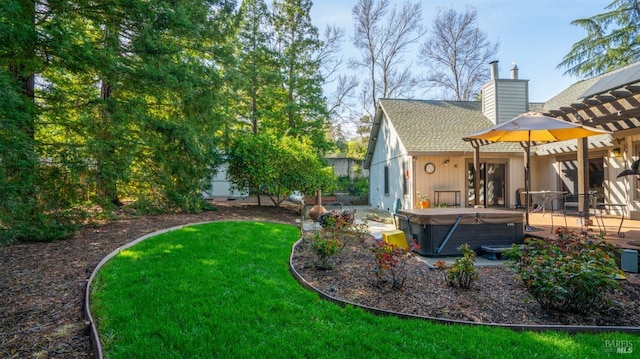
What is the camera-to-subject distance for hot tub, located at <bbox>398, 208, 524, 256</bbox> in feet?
18.9

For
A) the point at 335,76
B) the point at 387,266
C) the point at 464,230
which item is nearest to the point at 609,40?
the point at 335,76

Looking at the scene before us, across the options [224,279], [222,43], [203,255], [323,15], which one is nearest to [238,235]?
[203,255]

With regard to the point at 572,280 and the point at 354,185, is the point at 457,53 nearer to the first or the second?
the point at 354,185

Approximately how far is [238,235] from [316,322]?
13.0 ft

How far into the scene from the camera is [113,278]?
149 inches

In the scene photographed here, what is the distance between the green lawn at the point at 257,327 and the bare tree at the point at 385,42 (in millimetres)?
20678

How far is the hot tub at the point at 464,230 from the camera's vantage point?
575 centimetres

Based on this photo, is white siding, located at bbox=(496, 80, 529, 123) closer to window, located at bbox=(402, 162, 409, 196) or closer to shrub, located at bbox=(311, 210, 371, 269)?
window, located at bbox=(402, 162, 409, 196)

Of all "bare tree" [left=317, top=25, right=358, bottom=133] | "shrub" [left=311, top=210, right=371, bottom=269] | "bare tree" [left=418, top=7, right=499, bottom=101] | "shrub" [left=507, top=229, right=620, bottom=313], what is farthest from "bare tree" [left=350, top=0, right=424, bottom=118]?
"shrub" [left=507, top=229, right=620, bottom=313]

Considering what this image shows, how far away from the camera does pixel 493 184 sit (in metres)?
11.9

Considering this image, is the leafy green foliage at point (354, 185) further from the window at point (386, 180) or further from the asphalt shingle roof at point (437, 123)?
the asphalt shingle roof at point (437, 123)

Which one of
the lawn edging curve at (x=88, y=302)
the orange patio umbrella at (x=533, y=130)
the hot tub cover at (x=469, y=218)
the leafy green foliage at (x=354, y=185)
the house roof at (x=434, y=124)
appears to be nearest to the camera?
the lawn edging curve at (x=88, y=302)

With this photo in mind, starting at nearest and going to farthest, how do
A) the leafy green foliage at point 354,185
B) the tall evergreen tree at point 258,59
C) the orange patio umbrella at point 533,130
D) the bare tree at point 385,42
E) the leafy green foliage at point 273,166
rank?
the orange patio umbrella at point 533,130, the leafy green foliage at point 273,166, the tall evergreen tree at point 258,59, the leafy green foliage at point 354,185, the bare tree at point 385,42

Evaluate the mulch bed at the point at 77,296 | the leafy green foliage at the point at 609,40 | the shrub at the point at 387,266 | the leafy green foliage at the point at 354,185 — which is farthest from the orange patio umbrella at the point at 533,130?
the leafy green foliage at the point at 609,40
